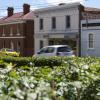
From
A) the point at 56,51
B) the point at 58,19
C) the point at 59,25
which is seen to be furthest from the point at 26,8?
the point at 56,51

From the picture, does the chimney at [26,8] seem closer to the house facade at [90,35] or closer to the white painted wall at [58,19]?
the white painted wall at [58,19]

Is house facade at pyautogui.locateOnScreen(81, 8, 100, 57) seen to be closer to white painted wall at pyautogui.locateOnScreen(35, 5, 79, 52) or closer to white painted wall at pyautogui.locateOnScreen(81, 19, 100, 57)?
white painted wall at pyautogui.locateOnScreen(81, 19, 100, 57)

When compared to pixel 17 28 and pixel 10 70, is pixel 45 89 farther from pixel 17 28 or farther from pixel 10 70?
pixel 17 28

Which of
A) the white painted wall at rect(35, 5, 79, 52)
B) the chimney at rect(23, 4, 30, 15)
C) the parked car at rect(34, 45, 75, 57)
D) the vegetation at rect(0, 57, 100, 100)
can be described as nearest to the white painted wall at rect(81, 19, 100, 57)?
the white painted wall at rect(35, 5, 79, 52)

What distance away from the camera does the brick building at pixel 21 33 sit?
194 feet

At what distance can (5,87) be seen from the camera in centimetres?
430

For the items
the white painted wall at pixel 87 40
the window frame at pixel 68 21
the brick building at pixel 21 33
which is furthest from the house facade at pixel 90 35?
the brick building at pixel 21 33

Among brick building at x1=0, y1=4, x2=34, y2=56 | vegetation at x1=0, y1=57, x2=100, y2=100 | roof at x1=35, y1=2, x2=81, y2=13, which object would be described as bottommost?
brick building at x1=0, y1=4, x2=34, y2=56

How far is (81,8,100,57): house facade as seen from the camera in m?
44.4

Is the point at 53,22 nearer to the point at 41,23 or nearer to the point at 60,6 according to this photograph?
the point at 60,6

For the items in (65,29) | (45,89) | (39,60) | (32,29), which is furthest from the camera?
(32,29)

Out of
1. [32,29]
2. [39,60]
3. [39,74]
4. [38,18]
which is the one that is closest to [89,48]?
[38,18]

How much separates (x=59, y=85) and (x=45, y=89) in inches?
42.9

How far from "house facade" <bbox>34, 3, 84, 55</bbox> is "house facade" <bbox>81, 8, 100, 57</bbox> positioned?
0.61m
